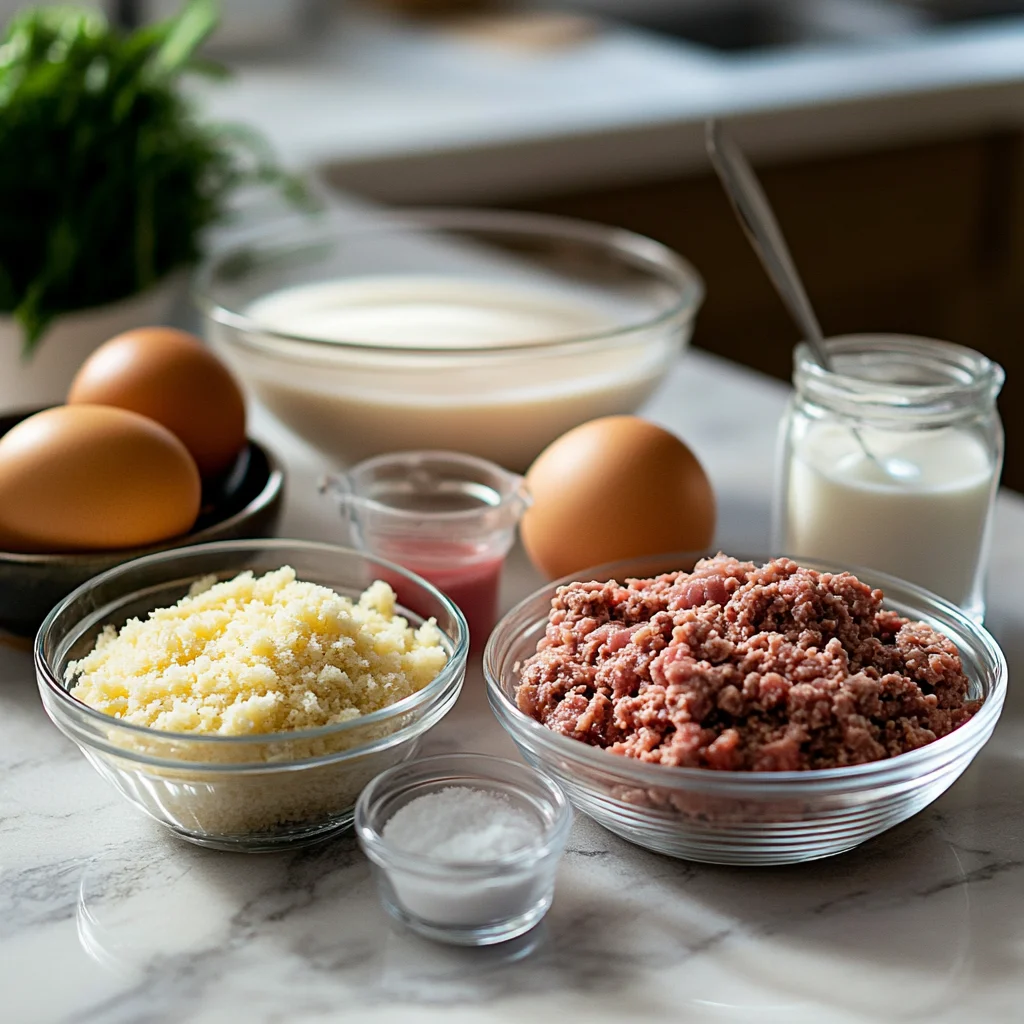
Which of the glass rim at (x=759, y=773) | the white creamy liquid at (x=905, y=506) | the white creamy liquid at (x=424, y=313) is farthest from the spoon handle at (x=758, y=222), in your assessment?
the glass rim at (x=759, y=773)

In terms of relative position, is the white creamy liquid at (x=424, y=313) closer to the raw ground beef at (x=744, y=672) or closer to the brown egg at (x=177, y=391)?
the brown egg at (x=177, y=391)

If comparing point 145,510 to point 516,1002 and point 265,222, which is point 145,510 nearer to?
point 516,1002

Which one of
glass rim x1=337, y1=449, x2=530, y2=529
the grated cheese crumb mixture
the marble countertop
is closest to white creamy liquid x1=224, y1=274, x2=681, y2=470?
glass rim x1=337, y1=449, x2=530, y2=529

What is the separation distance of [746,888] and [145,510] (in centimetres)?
55

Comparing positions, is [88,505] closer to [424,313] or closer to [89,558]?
[89,558]

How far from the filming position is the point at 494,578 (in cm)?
114

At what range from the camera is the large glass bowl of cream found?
1329mm

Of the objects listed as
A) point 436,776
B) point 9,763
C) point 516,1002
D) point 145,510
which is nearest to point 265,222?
point 145,510

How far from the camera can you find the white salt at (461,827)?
0.79 metres

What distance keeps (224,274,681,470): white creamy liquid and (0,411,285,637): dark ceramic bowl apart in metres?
0.15

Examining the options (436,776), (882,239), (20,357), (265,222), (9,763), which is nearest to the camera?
(436,776)

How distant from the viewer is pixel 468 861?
0.77 metres

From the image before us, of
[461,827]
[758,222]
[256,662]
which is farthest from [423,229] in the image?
[461,827]

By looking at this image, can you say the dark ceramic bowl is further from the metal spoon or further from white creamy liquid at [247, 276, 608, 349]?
the metal spoon
